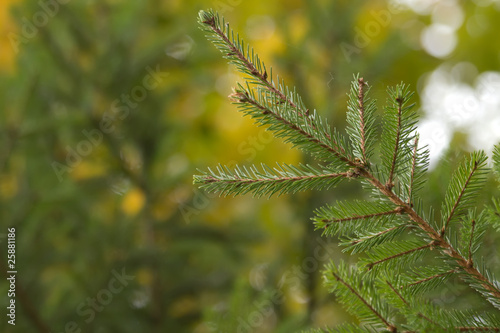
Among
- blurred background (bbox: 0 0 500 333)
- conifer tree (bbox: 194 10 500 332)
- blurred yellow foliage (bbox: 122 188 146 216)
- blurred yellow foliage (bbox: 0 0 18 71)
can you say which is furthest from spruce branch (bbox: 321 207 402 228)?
blurred yellow foliage (bbox: 0 0 18 71)

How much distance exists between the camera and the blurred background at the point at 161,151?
6.20ft

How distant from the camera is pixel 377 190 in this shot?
2.67 ft

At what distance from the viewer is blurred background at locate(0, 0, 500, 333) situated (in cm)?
189

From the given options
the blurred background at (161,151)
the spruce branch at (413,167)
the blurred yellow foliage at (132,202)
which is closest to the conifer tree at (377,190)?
the spruce branch at (413,167)

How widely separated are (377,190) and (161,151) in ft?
5.20

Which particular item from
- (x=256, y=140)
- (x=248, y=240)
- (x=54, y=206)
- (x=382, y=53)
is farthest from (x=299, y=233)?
(x=54, y=206)

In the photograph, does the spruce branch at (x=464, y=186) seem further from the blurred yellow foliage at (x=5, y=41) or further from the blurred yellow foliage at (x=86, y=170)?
the blurred yellow foliage at (x=5, y=41)

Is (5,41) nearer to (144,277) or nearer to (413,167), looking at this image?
(144,277)

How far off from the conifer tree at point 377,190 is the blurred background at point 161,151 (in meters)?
0.56

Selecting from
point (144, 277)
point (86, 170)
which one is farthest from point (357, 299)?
point (86, 170)

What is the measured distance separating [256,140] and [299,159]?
25 centimetres

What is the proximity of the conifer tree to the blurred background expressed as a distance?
56 centimetres

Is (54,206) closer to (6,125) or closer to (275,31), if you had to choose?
(6,125)

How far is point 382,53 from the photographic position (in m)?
2.49
